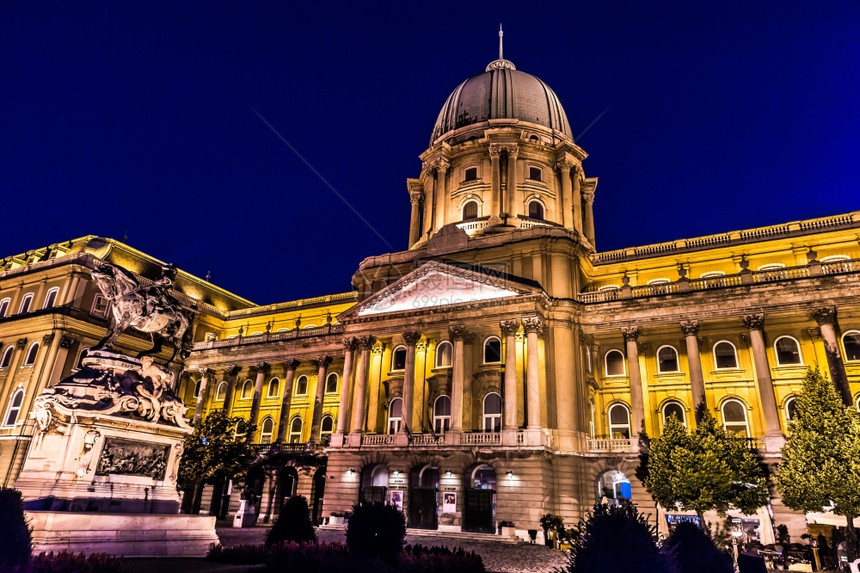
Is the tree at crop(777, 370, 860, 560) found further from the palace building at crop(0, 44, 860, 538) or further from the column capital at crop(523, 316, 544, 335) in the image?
the column capital at crop(523, 316, 544, 335)

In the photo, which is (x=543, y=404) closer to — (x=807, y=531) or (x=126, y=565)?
(x=807, y=531)

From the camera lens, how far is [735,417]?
32.4 m

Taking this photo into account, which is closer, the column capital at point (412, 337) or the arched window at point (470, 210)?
the column capital at point (412, 337)

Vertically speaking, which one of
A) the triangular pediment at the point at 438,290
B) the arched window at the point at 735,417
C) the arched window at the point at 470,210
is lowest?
the arched window at the point at 735,417

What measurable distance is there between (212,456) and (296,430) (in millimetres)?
11062

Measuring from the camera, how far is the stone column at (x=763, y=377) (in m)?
28.5

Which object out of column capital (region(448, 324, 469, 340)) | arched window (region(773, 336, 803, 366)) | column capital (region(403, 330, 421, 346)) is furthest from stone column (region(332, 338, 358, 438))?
arched window (region(773, 336, 803, 366))

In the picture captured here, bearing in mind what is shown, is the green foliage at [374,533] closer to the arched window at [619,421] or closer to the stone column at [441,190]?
the arched window at [619,421]

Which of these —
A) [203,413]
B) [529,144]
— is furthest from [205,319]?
[529,144]

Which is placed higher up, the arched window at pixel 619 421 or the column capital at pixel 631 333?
the column capital at pixel 631 333

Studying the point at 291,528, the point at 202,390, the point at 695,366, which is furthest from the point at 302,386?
the point at 291,528

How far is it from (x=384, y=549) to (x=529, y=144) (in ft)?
139

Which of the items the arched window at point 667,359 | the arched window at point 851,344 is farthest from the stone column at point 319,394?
the arched window at point 851,344

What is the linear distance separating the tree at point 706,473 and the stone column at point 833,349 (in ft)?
20.3
